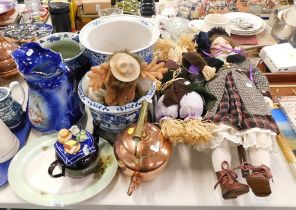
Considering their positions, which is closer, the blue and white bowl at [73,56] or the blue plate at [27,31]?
the blue and white bowl at [73,56]

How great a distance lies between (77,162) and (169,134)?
17cm

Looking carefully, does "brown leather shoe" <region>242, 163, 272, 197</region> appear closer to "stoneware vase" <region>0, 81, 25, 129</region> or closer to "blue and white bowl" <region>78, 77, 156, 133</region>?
"blue and white bowl" <region>78, 77, 156, 133</region>

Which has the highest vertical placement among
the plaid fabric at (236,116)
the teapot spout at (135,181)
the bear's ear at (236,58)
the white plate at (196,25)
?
the bear's ear at (236,58)

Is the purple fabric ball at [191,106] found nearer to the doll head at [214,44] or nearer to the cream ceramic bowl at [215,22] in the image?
the doll head at [214,44]

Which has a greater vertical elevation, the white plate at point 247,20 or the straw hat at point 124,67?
the straw hat at point 124,67

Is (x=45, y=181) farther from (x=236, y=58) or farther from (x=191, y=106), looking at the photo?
(x=236, y=58)

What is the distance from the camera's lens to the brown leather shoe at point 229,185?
47cm

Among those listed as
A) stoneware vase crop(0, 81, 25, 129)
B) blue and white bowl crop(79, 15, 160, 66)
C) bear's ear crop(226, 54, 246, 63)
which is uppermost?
blue and white bowl crop(79, 15, 160, 66)

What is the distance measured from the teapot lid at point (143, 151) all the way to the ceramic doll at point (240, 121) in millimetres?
92

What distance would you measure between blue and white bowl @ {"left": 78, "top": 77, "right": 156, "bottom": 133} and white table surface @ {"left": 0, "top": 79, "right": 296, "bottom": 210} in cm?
10

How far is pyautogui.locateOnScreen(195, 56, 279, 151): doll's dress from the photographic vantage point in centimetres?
55

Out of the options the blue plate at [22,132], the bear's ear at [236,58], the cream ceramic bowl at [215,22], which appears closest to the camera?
the blue plate at [22,132]

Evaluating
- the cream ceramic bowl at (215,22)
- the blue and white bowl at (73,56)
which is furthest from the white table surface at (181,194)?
the cream ceramic bowl at (215,22)

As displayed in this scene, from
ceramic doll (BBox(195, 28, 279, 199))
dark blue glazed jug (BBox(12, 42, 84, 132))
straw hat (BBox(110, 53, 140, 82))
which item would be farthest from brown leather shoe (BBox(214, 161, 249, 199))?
dark blue glazed jug (BBox(12, 42, 84, 132))
